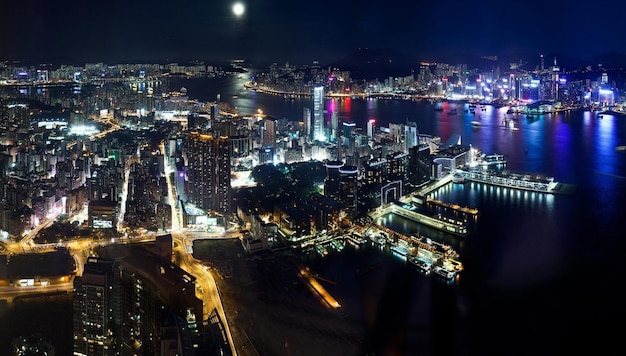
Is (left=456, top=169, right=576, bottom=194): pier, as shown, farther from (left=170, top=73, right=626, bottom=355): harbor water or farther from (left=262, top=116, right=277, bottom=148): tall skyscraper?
(left=262, top=116, right=277, bottom=148): tall skyscraper

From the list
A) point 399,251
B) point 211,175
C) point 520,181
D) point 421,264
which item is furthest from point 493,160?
point 211,175

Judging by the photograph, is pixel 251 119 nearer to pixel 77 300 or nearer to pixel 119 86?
pixel 119 86

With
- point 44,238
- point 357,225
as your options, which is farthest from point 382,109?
point 44,238

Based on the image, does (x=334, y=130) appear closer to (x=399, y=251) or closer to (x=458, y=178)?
(x=458, y=178)

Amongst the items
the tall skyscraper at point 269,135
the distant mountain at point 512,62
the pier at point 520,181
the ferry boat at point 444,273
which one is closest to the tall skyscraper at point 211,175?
the ferry boat at point 444,273

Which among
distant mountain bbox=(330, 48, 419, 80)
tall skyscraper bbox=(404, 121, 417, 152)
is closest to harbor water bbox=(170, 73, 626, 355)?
tall skyscraper bbox=(404, 121, 417, 152)

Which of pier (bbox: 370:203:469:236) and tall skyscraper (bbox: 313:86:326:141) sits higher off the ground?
tall skyscraper (bbox: 313:86:326:141)

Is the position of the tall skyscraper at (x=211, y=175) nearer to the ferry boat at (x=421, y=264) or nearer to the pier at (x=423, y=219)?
the pier at (x=423, y=219)
